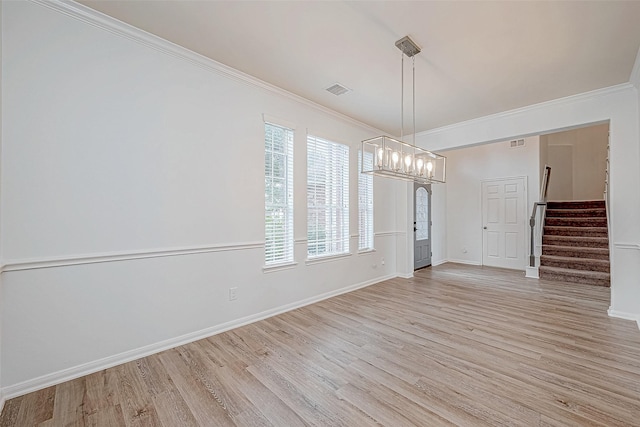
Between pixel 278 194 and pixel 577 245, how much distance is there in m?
6.22

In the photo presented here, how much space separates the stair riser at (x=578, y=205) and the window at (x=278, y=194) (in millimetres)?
6953

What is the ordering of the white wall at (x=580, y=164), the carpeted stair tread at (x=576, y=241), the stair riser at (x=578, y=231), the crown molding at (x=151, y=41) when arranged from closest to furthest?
the crown molding at (x=151, y=41), the carpeted stair tread at (x=576, y=241), the stair riser at (x=578, y=231), the white wall at (x=580, y=164)

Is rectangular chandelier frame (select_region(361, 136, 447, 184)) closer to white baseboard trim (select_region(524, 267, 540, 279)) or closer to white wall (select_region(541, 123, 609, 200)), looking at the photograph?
white baseboard trim (select_region(524, 267, 540, 279))

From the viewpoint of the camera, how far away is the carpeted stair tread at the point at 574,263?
4816 millimetres

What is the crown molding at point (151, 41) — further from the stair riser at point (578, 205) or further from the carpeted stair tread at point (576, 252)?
the stair riser at point (578, 205)

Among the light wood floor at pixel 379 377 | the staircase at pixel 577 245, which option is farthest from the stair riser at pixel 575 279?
the light wood floor at pixel 379 377

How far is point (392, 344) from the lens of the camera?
2684mm

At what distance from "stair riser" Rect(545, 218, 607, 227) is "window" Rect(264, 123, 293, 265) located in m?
6.38

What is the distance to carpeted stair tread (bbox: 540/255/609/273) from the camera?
482cm

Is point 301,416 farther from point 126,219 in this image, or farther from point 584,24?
point 584,24

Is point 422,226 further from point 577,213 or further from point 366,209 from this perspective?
point 577,213

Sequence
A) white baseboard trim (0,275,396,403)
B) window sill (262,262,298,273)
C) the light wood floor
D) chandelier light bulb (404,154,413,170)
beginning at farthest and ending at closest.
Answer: window sill (262,262,298,273) → chandelier light bulb (404,154,413,170) → white baseboard trim (0,275,396,403) → the light wood floor

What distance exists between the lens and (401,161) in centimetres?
268

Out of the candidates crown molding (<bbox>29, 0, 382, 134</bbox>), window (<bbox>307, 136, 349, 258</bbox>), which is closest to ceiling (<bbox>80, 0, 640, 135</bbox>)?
crown molding (<bbox>29, 0, 382, 134</bbox>)
